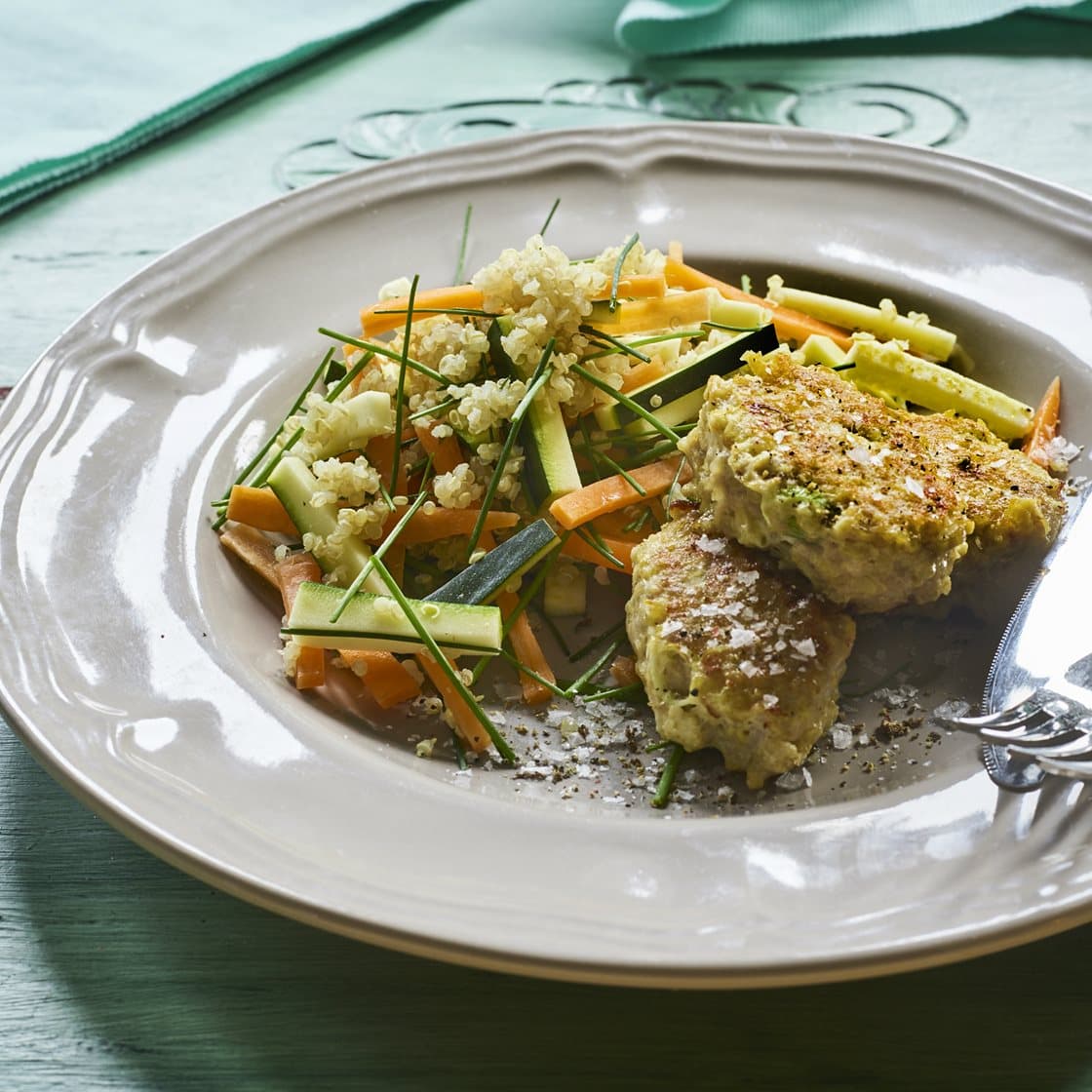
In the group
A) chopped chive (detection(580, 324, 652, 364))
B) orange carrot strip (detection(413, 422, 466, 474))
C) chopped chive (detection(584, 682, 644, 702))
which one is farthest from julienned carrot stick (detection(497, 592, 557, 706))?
chopped chive (detection(580, 324, 652, 364))

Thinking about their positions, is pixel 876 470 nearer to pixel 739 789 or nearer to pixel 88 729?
pixel 739 789

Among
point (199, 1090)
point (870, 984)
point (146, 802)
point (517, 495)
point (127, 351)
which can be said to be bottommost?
point (199, 1090)

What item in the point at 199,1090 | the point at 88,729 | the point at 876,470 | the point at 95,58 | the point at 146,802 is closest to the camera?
the point at 199,1090

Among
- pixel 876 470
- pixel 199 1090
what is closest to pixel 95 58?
pixel 876 470

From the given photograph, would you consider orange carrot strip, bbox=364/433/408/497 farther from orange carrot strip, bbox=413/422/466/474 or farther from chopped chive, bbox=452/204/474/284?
chopped chive, bbox=452/204/474/284

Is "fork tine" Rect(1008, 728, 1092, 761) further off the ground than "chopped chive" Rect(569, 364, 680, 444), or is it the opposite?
"chopped chive" Rect(569, 364, 680, 444)

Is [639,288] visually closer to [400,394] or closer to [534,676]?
[400,394]

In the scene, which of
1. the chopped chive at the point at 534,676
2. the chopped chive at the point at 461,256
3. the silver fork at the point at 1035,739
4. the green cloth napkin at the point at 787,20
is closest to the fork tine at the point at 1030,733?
the silver fork at the point at 1035,739
